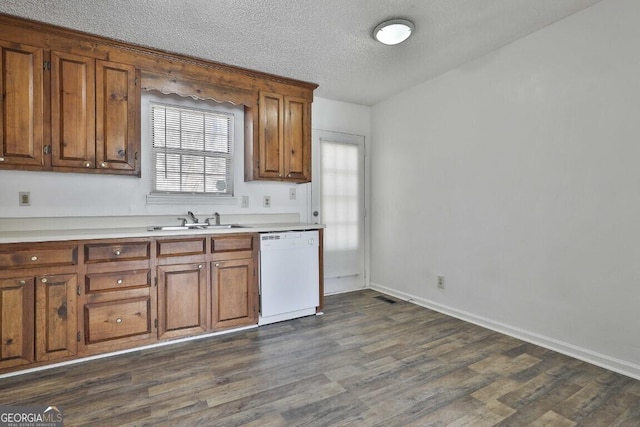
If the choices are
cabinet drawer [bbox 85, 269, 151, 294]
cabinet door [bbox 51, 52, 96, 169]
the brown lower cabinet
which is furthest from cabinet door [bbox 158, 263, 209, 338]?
cabinet door [bbox 51, 52, 96, 169]

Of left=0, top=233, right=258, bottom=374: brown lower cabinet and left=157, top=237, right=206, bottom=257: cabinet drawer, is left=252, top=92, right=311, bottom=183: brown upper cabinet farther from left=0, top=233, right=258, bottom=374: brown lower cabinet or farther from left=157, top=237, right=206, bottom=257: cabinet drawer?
left=157, top=237, right=206, bottom=257: cabinet drawer

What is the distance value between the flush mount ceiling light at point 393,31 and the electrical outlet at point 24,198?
10.2 feet

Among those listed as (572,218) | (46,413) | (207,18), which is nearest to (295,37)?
(207,18)

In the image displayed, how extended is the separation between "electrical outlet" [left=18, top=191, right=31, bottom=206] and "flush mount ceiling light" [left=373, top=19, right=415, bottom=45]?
310 cm

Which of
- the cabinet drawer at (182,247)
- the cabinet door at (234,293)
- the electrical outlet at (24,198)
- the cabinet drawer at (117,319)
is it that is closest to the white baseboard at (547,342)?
the cabinet door at (234,293)

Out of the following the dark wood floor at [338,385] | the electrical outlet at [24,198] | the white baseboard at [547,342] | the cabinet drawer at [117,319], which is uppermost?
the electrical outlet at [24,198]

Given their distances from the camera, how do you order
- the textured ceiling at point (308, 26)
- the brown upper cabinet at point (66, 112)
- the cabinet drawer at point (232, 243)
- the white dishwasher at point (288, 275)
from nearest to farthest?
1. the textured ceiling at point (308, 26)
2. the brown upper cabinet at point (66, 112)
3. the cabinet drawer at point (232, 243)
4. the white dishwasher at point (288, 275)

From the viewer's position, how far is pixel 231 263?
2.91 metres

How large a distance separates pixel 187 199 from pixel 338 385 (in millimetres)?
2251

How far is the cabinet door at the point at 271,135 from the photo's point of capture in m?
3.34

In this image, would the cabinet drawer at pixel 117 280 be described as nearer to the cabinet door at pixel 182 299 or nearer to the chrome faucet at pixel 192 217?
the cabinet door at pixel 182 299

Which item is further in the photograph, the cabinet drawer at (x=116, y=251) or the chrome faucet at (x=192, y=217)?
the chrome faucet at (x=192, y=217)

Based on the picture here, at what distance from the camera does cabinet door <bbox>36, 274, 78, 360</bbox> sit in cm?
221

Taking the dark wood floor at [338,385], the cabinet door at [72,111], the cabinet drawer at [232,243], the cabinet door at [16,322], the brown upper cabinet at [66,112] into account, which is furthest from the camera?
the cabinet drawer at [232,243]
